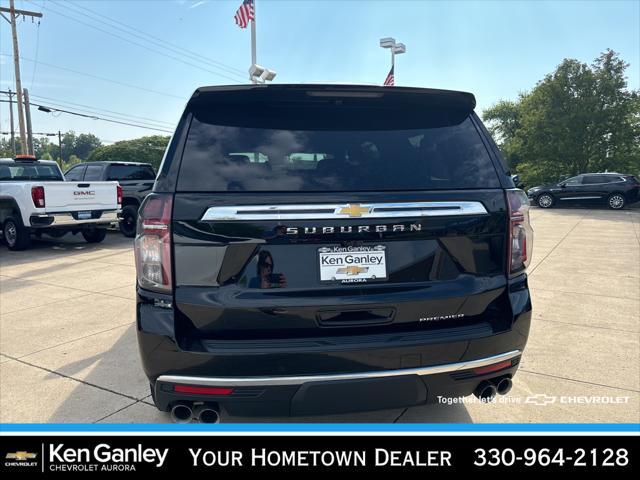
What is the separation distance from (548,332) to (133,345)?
4116 mm

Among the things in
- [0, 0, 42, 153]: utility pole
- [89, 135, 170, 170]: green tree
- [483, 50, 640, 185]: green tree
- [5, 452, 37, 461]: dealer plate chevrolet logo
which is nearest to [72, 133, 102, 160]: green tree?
[89, 135, 170, 170]: green tree

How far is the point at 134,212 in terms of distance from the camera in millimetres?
12570

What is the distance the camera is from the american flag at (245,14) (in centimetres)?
1442

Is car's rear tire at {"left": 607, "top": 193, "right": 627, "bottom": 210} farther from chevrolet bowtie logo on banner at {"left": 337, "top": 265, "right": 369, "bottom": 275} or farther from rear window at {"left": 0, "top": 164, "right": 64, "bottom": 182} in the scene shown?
chevrolet bowtie logo on banner at {"left": 337, "top": 265, "right": 369, "bottom": 275}

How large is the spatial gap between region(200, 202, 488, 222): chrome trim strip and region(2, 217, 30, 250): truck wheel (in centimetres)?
1007

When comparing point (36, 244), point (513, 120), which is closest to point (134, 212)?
point (36, 244)

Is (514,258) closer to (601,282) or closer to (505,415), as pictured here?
(505,415)

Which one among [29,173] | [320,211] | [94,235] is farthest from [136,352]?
[29,173]

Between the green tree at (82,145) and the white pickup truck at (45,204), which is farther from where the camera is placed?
the green tree at (82,145)

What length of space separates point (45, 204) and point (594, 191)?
22853mm

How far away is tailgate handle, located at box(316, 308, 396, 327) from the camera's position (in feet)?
6.73

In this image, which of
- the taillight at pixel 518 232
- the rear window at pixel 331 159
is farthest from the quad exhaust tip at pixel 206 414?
the taillight at pixel 518 232

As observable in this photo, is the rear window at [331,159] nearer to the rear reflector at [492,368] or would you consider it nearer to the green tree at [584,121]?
the rear reflector at [492,368]

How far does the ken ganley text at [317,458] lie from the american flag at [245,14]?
14.8 meters
